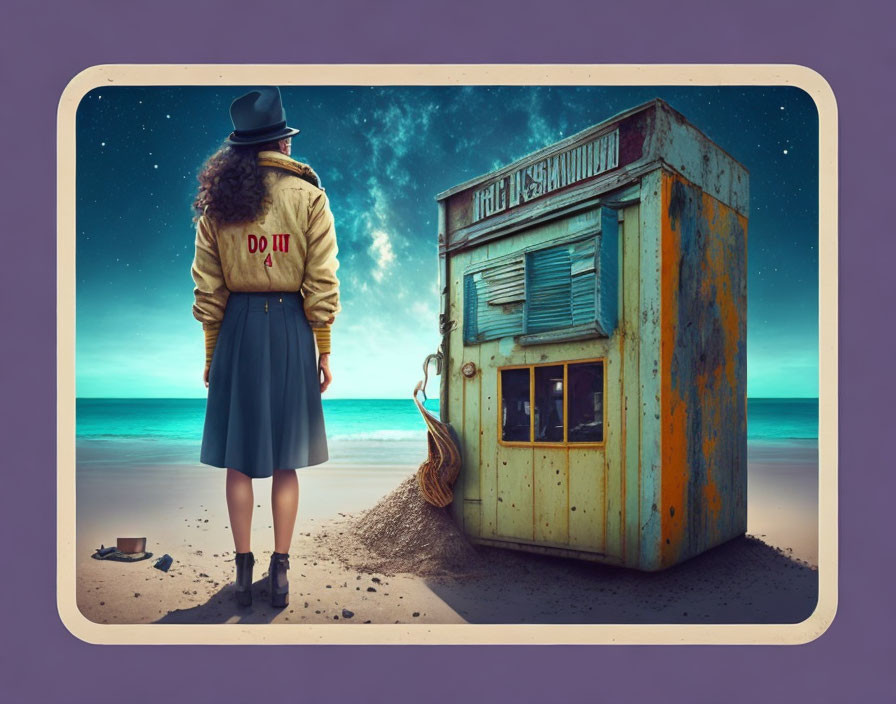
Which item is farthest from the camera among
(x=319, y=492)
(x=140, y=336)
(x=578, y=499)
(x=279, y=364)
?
(x=319, y=492)

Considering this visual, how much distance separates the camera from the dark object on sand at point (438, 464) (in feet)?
10.2

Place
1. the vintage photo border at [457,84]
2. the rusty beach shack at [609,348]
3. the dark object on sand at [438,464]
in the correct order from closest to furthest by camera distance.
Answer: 1. the vintage photo border at [457,84]
2. the rusty beach shack at [609,348]
3. the dark object on sand at [438,464]

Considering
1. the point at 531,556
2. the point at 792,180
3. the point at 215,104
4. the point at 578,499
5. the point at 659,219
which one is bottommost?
the point at 531,556

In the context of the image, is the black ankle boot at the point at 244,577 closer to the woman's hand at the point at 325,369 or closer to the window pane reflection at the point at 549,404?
the woman's hand at the point at 325,369

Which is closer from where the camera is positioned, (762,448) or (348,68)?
(348,68)

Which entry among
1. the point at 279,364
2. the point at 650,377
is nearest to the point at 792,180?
the point at 650,377

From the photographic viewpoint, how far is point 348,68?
7.97ft

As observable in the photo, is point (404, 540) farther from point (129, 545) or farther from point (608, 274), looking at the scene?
point (608, 274)

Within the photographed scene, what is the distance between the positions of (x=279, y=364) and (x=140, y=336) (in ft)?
2.17

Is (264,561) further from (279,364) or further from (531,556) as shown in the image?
(531,556)

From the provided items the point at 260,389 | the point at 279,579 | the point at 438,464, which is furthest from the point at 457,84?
the point at 279,579

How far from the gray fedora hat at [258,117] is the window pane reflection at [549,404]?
1.54 m

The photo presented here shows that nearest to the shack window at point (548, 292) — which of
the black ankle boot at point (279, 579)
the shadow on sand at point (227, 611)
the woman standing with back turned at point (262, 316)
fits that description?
the woman standing with back turned at point (262, 316)

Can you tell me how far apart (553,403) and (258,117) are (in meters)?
1.78
